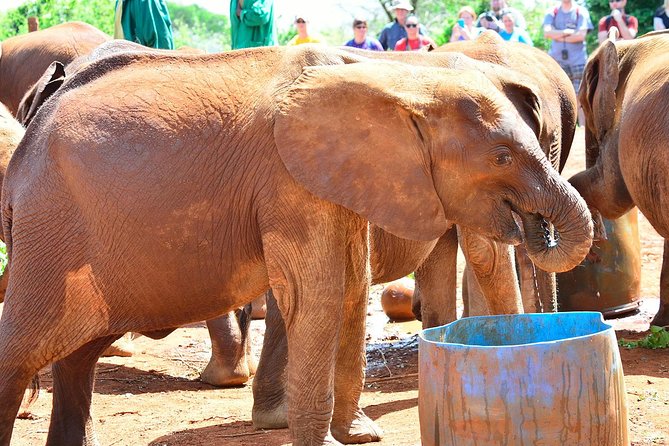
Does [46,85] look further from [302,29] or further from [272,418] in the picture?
[302,29]

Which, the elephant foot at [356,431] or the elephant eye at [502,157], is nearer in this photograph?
the elephant eye at [502,157]

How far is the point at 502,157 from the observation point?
14.4 feet

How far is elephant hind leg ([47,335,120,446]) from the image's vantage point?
18.0ft

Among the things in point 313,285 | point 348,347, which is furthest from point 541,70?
point 313,285

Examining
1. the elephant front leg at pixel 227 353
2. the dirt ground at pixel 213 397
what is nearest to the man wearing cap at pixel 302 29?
the dirt ground at pixel 213 397

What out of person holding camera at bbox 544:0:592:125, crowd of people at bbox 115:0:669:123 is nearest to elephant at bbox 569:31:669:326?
crowd of people at bbox 115:0:669:123

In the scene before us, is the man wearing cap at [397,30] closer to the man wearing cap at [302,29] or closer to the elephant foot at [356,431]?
the man wearing cap at [302,29]

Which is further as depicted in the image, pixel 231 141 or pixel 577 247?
pixel 231 141

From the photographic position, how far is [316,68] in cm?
458

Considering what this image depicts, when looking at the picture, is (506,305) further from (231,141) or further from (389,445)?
(231,141)

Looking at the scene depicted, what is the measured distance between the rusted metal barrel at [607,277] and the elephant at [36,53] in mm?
4451

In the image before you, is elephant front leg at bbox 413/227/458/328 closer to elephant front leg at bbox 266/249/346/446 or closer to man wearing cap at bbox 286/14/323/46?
elephant front leg at bbox 266/249/346/446

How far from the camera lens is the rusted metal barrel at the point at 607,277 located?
833 cm

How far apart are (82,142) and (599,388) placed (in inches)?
88.8
